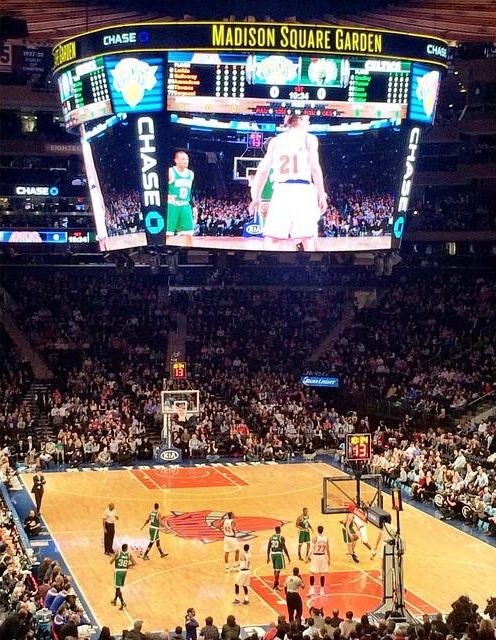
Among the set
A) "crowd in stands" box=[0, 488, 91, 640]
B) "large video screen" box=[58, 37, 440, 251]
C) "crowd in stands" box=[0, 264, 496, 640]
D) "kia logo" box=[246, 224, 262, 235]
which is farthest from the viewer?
"crowd in stands" box=[0, 264, 496, 640]

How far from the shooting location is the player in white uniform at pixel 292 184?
30.5m

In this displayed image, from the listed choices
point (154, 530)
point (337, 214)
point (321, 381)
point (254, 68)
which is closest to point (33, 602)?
→ point (154, 530)

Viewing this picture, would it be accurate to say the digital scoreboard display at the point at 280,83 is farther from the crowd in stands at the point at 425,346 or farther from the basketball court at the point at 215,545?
the crowd in stands at the point at 425,346

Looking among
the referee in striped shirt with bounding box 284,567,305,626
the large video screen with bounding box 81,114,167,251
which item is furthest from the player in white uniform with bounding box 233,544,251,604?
the large video screen with bounding box 81,114,167,251

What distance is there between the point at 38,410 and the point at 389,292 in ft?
59.1

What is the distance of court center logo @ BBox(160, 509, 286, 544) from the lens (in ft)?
86.9

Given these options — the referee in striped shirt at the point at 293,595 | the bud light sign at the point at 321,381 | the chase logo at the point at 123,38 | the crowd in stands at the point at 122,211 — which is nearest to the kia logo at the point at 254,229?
the crowd in stands at the point at 122,211

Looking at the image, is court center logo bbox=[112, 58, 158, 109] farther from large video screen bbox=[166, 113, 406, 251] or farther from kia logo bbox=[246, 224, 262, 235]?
kia logo bbox=[246, 224, 262, 235]

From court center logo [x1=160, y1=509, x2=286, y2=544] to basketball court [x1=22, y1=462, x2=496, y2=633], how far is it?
0.03 meters

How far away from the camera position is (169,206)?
30.5 m

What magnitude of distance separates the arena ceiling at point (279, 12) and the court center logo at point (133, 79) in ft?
5.24

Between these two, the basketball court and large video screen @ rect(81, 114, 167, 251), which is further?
large video screen @ rect(81, 114, 167, 251)

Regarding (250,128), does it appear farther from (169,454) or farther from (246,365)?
(246,365)

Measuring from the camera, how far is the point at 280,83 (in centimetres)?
2941
